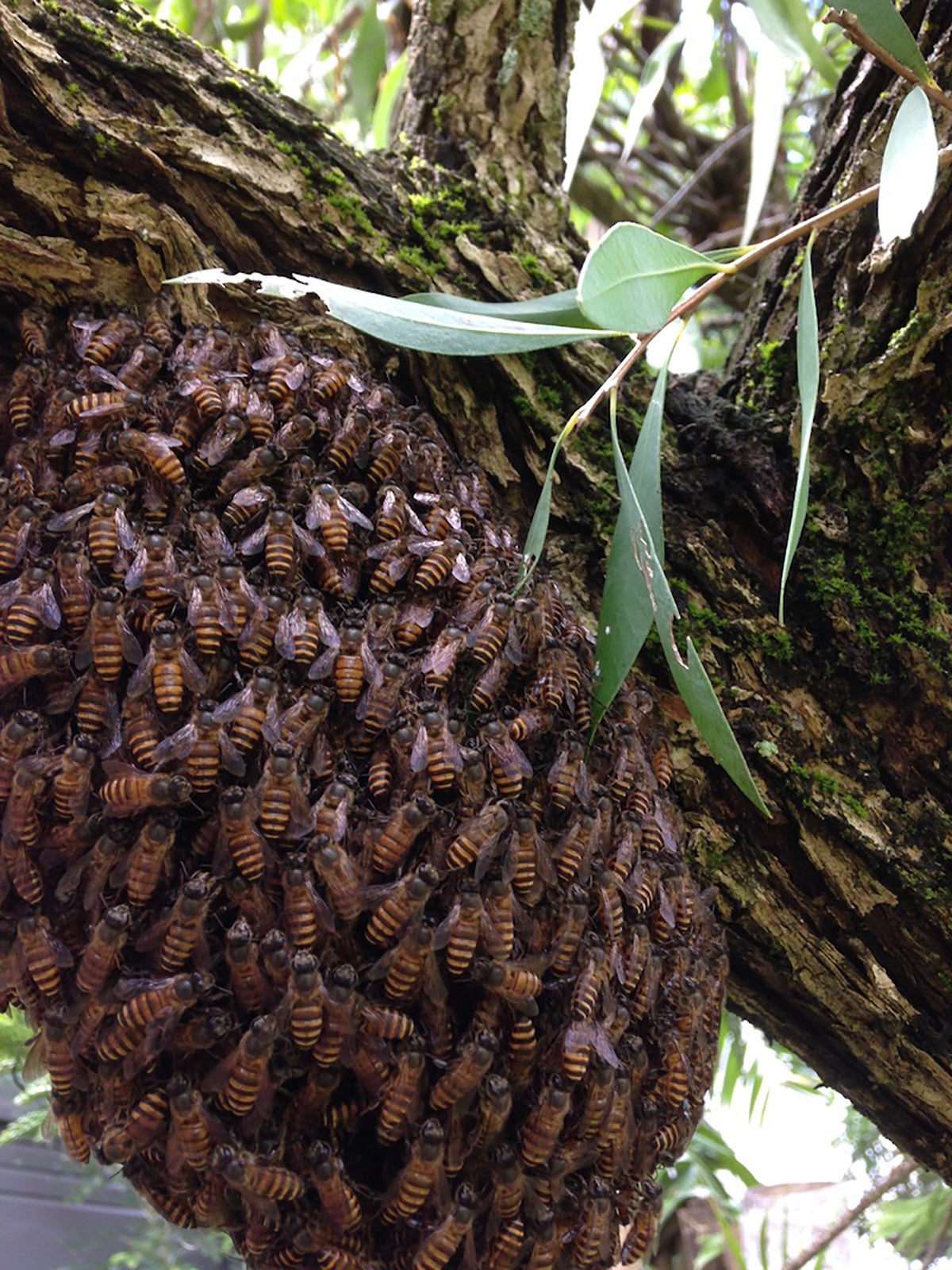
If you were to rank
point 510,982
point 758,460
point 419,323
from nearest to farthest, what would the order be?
point 510,982 < point 419,323 < point 758,460

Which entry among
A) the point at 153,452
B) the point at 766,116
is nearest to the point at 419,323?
the point at 153,452

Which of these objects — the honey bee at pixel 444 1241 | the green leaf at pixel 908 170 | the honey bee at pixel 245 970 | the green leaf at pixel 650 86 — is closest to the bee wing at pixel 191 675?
the honey bee at pixel 245 970

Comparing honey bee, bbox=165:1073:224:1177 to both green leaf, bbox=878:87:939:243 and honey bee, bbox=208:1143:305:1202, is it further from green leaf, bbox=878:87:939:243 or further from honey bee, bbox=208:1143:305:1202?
green leaf, bbox=878:87:939:243

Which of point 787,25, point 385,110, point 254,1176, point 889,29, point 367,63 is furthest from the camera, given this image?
point 367,63

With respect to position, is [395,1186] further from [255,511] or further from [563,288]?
[563,288]

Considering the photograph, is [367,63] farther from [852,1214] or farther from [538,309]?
[852,1214]

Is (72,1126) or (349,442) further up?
(349,442)

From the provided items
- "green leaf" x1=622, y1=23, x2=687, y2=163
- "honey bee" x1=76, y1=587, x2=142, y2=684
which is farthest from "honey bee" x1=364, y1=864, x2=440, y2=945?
"green leaf" x1=622, y1=23, x2=687, y2=163

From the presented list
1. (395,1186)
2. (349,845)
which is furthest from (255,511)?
(395,1186)
